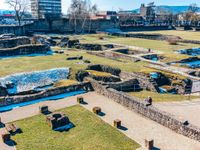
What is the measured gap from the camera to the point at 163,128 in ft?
54.2

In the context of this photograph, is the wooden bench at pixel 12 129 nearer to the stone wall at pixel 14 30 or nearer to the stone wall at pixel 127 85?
the stone wall at pixel 127 85

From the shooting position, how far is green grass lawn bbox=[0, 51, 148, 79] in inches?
1268

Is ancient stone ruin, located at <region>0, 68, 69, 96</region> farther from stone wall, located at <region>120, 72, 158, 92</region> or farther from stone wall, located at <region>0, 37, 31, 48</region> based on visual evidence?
stone wall, located at <region>0, 37, 31, 48</region>

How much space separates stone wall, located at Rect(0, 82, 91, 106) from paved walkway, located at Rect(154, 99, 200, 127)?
732cm

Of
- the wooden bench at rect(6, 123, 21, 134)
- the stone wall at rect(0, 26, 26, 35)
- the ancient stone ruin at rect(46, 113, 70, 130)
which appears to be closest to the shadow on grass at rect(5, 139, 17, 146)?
the wooden bench at rect(6, 123, 21, 134)

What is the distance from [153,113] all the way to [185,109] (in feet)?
12.0

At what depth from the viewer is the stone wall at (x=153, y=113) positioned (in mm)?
15213

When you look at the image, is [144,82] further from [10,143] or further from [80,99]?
[10,143]

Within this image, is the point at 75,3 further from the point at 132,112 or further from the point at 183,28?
the point at 132,112

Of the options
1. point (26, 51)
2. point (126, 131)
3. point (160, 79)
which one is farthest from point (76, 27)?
point (126, 131)

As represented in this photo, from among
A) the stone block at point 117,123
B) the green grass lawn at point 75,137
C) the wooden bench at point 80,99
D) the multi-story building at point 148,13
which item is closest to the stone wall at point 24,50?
the wooden bench at point 80,99

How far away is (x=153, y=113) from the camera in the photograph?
57.6ft

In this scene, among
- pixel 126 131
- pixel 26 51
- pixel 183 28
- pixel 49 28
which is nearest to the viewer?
pixel 126 131

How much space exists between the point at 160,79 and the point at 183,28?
69.0 metres
